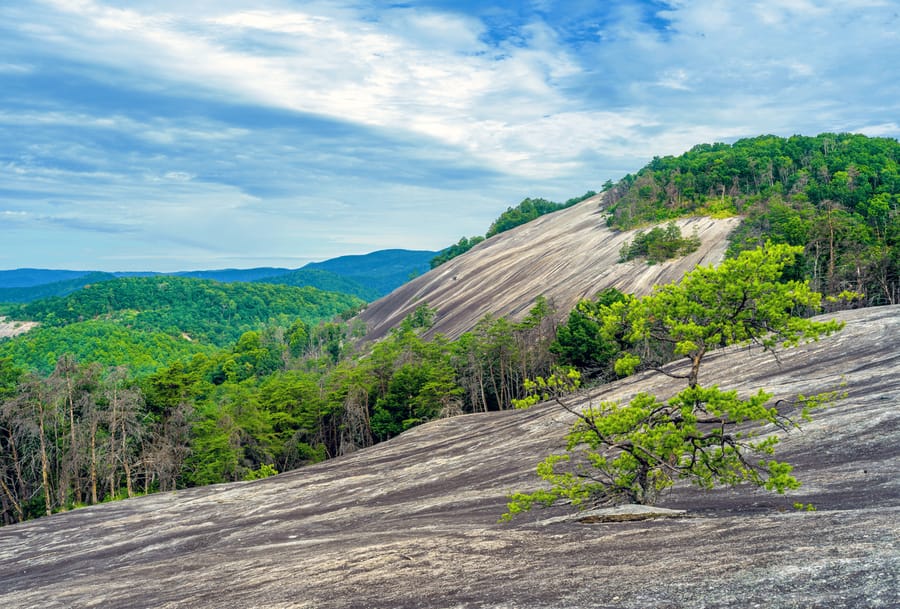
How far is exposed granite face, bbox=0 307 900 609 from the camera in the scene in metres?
9.81

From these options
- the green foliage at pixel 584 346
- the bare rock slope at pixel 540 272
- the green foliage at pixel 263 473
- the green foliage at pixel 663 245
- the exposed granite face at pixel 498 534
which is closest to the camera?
the exposed granite face at pixel 498 534

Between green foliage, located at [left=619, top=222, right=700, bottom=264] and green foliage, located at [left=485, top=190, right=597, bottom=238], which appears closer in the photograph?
green foliage, located at [left=619, top=222, right=700, bottom=264]

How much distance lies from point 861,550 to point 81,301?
208 metres

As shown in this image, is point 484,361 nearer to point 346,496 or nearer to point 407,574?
point 346,496

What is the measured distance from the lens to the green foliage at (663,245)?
7256 centimetres

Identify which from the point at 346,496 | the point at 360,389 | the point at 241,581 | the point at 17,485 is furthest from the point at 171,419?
the point at 241,581

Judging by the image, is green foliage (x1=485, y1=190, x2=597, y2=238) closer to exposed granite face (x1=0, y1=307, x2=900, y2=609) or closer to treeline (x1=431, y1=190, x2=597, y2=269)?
treeline (x1=431, y1=190, x2=597, y2=269)

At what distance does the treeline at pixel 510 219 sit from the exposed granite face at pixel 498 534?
10581 centimetres

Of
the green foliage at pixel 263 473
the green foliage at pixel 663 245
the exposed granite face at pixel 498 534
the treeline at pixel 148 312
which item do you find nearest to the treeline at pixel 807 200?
the green foliage at pixel 663 245

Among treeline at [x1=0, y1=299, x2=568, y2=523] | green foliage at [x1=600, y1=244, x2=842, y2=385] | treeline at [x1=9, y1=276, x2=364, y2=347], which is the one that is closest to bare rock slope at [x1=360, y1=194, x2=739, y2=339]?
treeline at [x1=0, y1=299, x2=568, y2=523]

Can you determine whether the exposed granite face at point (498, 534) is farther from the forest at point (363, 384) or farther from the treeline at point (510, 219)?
the treeline at point (510, 219)

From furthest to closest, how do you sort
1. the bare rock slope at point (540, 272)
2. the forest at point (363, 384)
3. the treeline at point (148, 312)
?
the treeline at point (148, 312)
the bare rock slope at point (540, 272)
the forest at point (363, 384)

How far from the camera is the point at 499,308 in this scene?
78250 mm

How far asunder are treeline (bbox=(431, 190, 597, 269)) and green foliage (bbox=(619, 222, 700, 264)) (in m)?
64.3
